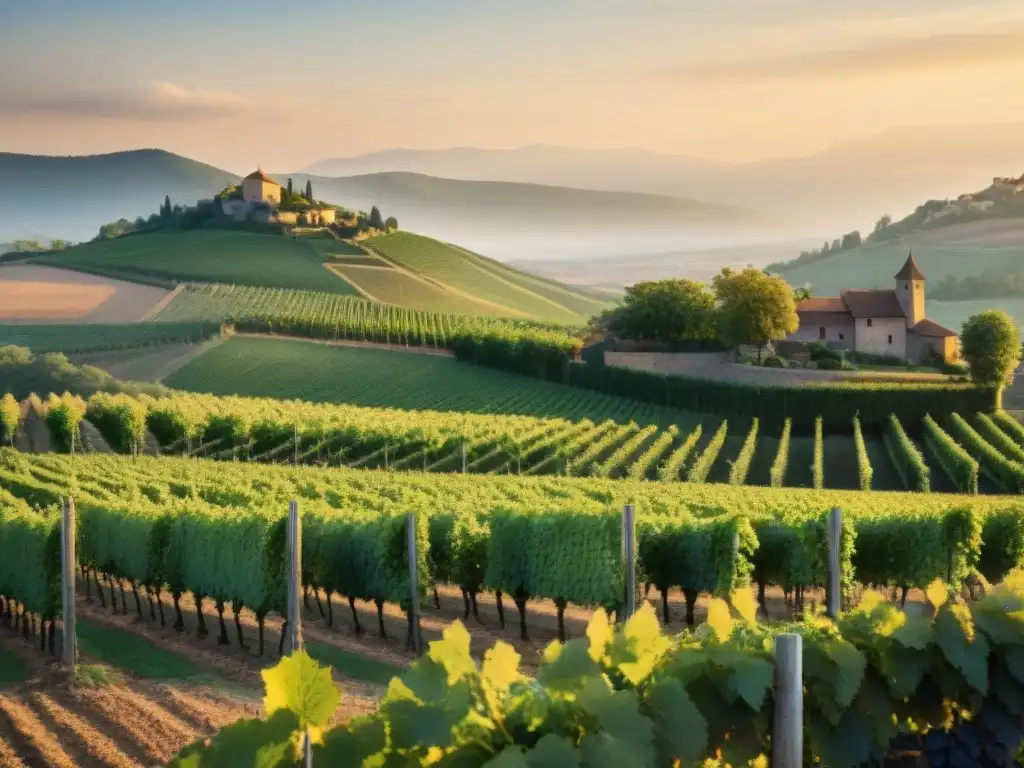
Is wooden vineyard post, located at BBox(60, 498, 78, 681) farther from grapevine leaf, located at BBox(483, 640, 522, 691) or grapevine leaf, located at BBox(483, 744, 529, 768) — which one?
grapevine leaf, located at BBox(483, 744, 529, 768)

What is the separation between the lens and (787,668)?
521 cm

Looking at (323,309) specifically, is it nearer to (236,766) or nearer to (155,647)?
(155,647)

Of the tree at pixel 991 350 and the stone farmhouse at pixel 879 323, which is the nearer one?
the tree at pixel 991 350

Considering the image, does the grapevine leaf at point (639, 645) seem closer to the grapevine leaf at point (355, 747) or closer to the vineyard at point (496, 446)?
the grapevine leaf at point (355, 747)

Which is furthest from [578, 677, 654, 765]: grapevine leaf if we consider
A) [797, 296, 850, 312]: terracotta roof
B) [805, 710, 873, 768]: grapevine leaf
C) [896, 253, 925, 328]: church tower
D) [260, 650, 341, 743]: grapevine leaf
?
[896, 253, 925, 328]: church tower

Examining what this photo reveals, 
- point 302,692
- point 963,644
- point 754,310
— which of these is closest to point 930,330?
point 754,310

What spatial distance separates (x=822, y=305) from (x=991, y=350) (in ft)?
79.5

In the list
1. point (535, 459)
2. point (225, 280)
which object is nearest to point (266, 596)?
point (535, 459)

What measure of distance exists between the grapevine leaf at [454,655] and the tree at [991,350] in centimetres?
5566

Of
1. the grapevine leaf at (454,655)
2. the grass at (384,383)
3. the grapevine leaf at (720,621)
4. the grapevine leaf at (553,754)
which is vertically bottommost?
the grass at (384,383)

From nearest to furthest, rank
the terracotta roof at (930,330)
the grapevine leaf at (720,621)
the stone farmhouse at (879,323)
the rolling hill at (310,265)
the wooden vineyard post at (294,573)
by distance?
the grapevine leaf at (720,621) → the wooden vineyard post at (294,573) → the terracotta roof at (930,330) → the stone farmhouse at (879,323) → the rolling hill at (310,265)

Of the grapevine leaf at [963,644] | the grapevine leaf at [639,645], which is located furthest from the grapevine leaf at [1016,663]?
the grapevine leaf at [639,645]

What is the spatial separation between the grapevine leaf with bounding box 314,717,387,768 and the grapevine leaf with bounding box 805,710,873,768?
2254mm

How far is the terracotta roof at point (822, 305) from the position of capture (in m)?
78.8
